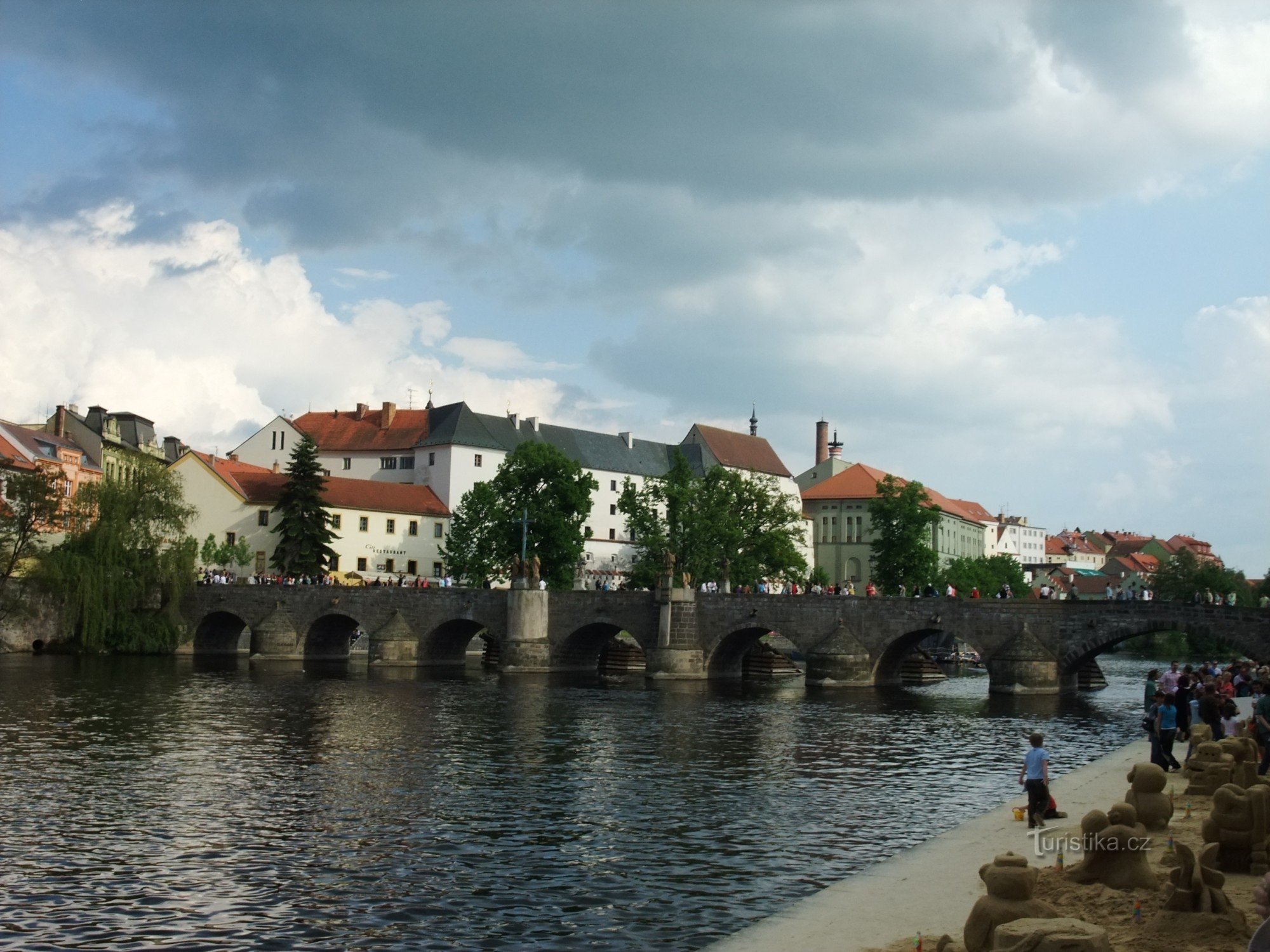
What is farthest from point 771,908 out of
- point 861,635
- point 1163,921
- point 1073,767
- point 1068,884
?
point 861,635

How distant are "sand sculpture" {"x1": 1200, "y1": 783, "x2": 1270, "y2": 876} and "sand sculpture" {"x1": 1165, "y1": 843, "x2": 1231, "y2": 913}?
8.04 feet

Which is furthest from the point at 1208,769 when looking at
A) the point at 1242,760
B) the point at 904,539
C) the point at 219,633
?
the point at 904,539

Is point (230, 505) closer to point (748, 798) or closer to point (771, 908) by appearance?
point (748, 798)

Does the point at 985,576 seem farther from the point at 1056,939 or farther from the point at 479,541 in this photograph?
the point at 1056,939

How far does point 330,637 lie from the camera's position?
236 ft

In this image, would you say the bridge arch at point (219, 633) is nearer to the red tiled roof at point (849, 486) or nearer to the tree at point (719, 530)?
the tree at point (719, 530)

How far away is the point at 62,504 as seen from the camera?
70312 millimetres

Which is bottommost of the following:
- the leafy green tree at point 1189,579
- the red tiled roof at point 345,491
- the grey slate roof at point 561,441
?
the leafy green tree at point 1189,579

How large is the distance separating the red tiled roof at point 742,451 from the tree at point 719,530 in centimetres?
3620

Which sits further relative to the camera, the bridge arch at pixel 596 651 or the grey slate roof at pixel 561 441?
the grey slate roof at pixel 561 441

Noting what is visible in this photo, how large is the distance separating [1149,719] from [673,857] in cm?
1181

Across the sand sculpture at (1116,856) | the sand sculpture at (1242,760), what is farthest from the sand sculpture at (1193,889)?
the sand sculpture at (1242,760)

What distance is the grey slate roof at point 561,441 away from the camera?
10500 centimetres

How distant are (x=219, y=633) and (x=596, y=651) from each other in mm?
22091
